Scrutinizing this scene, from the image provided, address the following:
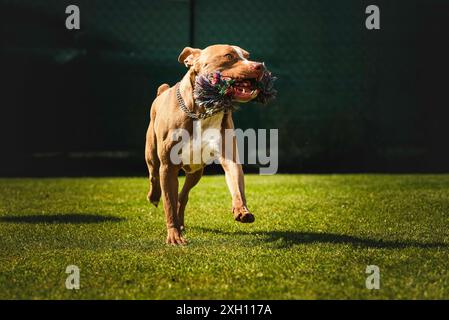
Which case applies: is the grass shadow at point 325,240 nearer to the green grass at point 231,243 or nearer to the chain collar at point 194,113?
the green grass at point 231,243

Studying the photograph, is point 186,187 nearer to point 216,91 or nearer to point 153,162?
point 153,162

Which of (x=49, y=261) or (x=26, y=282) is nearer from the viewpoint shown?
(x=26, y=282)

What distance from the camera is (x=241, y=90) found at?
412 cm

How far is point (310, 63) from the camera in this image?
8758mm

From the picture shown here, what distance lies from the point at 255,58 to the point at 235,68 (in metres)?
4.50

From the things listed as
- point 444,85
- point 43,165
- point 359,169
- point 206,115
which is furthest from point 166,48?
Answer: point 206,115

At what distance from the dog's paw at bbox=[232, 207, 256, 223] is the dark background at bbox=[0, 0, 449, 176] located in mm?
4683

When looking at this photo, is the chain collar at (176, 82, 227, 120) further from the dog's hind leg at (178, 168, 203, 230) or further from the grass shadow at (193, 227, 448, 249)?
the grass shadow at (193, 227, 448, 249)

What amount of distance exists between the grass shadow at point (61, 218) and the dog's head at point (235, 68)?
5.34ft

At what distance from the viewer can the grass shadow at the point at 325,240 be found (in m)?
4.21

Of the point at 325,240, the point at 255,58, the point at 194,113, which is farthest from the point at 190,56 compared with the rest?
the point at 255,58

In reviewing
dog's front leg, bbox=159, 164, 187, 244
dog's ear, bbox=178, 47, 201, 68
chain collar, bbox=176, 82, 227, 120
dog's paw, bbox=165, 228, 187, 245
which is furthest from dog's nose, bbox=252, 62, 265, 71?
dog's paw, bbox=165, 228, 187, 245

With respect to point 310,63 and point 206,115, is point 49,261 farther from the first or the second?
point 310,63

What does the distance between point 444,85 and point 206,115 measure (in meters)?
5.46
